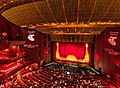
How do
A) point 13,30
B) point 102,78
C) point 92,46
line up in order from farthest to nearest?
point 13,30, point 92,46, point 102,78

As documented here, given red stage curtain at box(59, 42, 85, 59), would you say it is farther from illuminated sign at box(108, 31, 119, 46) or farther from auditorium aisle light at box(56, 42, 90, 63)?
illuminated sign at box(108, 31, 119, 46)

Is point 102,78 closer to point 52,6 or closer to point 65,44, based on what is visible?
point 65,44

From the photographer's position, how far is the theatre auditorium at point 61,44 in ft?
24.6

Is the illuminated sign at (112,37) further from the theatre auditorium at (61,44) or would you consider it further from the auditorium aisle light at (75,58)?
the auditorium aisle light at (75,58)

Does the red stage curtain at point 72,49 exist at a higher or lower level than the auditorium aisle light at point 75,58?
higher

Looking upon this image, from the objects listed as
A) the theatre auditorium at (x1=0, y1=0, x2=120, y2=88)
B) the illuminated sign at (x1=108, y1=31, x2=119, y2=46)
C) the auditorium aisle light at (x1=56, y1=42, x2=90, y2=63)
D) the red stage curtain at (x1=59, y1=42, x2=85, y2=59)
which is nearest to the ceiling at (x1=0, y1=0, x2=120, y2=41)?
the theatre auditorium at (x1=0, y1=0, x2=120, y2=88)

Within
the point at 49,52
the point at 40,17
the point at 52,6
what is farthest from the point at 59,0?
the point at 49,52

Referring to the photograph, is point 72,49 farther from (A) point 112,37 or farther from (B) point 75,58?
(A) point 112,37

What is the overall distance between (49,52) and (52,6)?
14.4 m

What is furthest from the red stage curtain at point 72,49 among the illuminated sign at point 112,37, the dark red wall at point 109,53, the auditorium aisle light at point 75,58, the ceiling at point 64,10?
the ceiling at point 64,10

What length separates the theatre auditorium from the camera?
750 cm

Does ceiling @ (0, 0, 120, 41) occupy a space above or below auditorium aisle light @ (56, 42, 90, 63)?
above

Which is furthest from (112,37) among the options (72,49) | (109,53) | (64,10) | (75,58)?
(64,10)

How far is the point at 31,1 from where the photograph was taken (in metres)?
6.86
